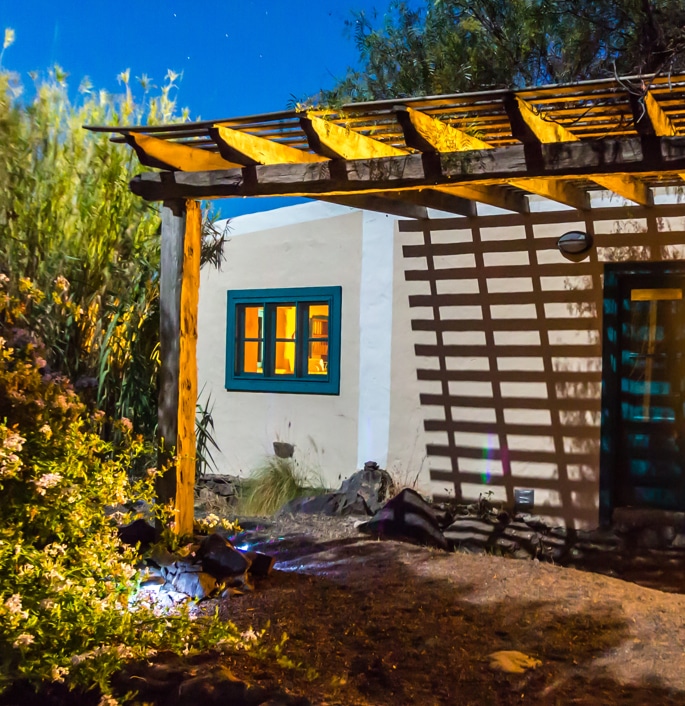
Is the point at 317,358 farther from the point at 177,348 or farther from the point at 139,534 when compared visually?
the point at 139,534

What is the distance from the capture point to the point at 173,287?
517cm

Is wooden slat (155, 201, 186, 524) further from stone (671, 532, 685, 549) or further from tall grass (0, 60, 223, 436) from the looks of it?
stone (671, 532, 685, 549)

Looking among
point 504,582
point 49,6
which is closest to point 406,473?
point 504,582

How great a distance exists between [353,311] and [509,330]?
61.0 inches

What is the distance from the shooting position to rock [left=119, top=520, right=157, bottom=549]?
16.9 feet

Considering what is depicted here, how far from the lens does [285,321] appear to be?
331 inches

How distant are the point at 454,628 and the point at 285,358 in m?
4.51

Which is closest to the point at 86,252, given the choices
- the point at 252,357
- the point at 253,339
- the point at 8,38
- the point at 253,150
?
the point at 8,38

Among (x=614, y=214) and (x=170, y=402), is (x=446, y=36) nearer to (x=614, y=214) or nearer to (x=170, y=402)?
(x=614, y=214)

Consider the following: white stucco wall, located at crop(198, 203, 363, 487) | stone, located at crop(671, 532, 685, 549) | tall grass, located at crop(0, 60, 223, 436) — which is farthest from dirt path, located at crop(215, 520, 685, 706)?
white stucco wall, located at crop(198, 203, 363, 487)

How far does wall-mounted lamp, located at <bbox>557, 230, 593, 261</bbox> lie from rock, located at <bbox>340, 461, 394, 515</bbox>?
241cm

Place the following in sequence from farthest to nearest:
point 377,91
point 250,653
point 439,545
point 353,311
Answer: point 377,91
point 353,311
point 439,545
point 250,653

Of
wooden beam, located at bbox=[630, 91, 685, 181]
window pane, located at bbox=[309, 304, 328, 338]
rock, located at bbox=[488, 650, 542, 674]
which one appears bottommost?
rock, located at bbox=[488, 650, 542, 674]

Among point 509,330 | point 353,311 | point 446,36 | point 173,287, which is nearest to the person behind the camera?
point 173,287
